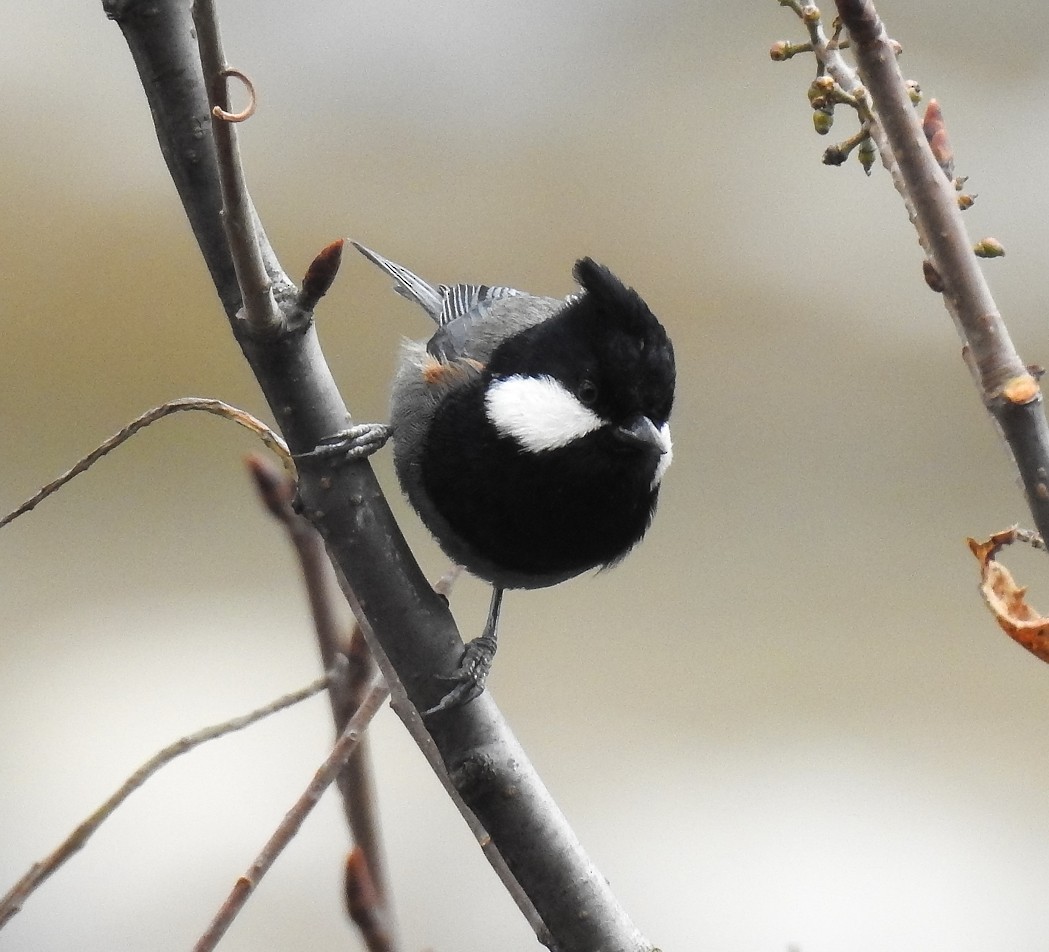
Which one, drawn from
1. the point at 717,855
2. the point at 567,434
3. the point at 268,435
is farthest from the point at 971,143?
the point at 268,435

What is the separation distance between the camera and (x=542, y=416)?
173 centimetres

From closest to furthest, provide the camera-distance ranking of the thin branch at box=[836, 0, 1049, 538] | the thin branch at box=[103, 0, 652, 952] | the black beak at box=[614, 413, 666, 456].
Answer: the thin branch at box=[836, 0, 1049, 538] < the thin branch at box=[103, 0, 652, 952] < the black beak at box=[614, 413, 666, 456]

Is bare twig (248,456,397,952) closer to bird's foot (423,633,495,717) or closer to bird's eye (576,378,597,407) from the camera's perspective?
bird's foot (423,633,495,717)

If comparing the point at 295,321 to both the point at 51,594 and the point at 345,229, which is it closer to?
the point at 51,594

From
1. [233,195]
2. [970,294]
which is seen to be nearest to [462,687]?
[233,195]

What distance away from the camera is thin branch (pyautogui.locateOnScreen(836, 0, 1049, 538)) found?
819 millimetres

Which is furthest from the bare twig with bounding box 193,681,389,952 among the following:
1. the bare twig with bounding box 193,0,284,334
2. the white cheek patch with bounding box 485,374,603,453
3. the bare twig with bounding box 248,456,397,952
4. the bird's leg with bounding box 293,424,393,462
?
the white cheek patch with bounding box 485,374,603,453

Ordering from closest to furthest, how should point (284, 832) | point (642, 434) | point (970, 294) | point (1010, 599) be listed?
point (970, 294) → point (1010, 599) → point (284, 832) → point (642, 434)

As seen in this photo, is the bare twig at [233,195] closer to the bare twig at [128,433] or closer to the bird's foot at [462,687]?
the bare twig at [128,433]

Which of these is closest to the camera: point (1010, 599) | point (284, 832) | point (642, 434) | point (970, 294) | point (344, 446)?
point (970, 294)

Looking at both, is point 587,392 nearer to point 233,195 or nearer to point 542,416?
point 542,416

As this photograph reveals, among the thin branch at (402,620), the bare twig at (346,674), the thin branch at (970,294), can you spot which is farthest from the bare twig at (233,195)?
the thin branch at (970,294)

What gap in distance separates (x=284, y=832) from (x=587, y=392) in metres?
0.79

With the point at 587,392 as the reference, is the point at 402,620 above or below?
below
